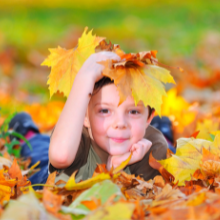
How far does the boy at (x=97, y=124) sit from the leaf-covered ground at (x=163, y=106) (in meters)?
0.12

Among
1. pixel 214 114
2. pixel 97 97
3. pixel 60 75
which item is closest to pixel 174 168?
pixel 97 97

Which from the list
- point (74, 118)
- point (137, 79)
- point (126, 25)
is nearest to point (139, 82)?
point (137, 79)

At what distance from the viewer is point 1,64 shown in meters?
5.10

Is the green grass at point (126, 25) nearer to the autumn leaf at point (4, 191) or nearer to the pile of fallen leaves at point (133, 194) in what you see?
the pile of fallen leaves at point (133, 194)

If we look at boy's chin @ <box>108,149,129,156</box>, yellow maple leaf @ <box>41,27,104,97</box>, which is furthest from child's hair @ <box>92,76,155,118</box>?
boy's chin @ <box>108,149,129,156</box>

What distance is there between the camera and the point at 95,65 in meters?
1.30

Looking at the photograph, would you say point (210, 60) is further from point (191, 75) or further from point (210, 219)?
point (210, 219)

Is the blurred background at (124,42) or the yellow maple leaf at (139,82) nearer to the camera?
the yellow maple leaf at (139,82)

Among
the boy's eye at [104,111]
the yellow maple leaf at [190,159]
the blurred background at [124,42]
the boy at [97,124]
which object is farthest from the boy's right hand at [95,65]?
the blurred background at [124,42]

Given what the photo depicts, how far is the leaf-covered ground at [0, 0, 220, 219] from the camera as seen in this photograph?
85 cm

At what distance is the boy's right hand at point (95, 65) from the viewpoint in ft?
4.19

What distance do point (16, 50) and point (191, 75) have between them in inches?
116

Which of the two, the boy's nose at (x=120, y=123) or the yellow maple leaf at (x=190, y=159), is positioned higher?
the boy's nose at (x=120, y=123)

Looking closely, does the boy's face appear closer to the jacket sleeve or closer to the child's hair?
the child's hair
